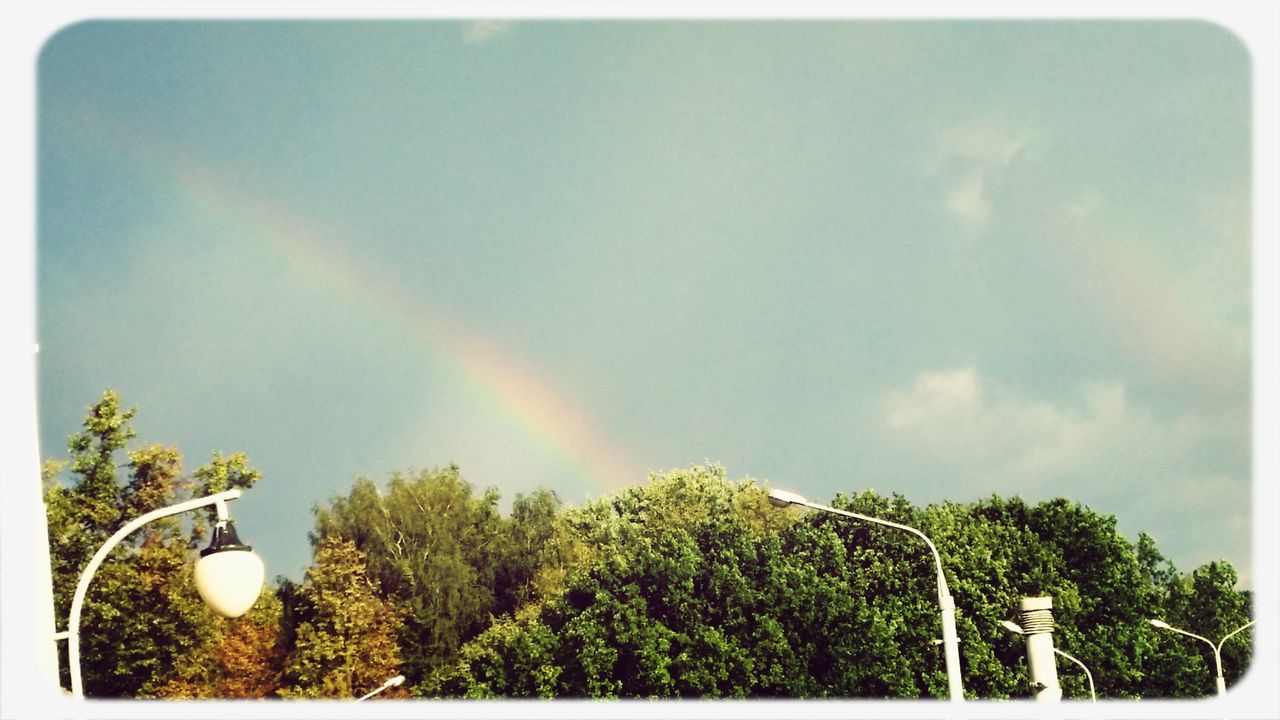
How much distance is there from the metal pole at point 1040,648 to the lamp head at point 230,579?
14635mm

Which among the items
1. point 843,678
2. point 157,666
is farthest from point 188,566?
point 843,678

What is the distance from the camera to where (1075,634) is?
47312mm

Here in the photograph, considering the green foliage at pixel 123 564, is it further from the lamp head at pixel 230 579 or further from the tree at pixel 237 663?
the lamp head at pixel 230 579

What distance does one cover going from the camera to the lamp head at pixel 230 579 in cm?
595

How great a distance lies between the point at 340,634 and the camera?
164 feet

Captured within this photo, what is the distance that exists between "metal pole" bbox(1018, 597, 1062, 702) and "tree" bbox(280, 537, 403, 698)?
116ft

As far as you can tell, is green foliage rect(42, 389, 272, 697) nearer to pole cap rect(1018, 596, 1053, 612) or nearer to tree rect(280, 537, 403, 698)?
tree rect(280, 537, 403, 698)

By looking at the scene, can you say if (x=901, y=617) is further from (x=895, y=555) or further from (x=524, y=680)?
(x=524, y=680)

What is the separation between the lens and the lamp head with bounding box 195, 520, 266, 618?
595cm

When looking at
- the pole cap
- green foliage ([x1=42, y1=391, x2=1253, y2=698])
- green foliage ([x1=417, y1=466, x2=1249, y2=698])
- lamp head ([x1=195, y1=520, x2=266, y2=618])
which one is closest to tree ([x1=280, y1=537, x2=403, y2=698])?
green foliage ([x1=42, y1=391, x2=1253, y2=698])

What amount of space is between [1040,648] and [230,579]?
1527 centimetres

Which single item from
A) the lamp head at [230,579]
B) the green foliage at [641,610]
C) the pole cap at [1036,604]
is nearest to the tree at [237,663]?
the green foliage at [641,610]

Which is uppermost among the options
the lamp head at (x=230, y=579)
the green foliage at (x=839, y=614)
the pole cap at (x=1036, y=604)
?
the lamp head at (x=230, y=579)

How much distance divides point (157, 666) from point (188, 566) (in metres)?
3.91
